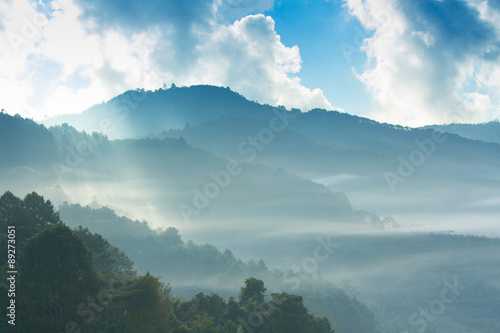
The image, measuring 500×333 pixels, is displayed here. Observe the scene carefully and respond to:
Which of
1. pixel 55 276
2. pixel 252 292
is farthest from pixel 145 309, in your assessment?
pixel 252 292

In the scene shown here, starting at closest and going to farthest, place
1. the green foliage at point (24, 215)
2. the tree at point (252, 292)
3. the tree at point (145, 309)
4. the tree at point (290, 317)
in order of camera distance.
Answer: the tree at point (145, 309), the tree at point (290, 317), the green foliage at point (24, 215), the tree at point (252, 292)

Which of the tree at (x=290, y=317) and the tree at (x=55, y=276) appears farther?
the tree at (x=290, y=317)

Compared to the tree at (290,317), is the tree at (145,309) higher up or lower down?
higher up

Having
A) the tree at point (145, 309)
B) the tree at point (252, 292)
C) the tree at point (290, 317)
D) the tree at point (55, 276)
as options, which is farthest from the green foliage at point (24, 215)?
the tree at point (290, 317)

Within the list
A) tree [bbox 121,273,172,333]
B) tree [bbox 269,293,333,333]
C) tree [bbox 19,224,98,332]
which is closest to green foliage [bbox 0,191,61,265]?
tree [bbox 19,224,98,332]

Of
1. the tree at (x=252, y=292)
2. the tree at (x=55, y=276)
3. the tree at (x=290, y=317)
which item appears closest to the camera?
the tree at (x=55, y=276)

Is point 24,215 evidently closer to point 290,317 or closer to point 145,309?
point 145,309

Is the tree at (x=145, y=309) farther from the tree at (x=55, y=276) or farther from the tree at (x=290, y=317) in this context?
the tree at (x=290, y=317)

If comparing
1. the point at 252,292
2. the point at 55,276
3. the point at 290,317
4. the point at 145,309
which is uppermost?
the point at 55,276

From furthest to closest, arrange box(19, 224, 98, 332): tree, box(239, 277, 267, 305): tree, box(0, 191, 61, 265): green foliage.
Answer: box(239, 277, 267, 305): tree
box(0, 191, 61, 265): green foliage
box(19, 224, 98, 332): tree

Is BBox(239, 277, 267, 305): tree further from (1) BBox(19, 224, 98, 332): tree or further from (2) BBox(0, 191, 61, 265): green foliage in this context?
(2) BBox(0, 191, 61, 265): green foliage


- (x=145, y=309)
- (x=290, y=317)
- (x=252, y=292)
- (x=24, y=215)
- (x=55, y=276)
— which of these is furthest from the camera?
(x=252, y=292)

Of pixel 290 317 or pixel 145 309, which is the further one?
pixel 290 317

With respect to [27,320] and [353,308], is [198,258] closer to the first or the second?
[353,308]
